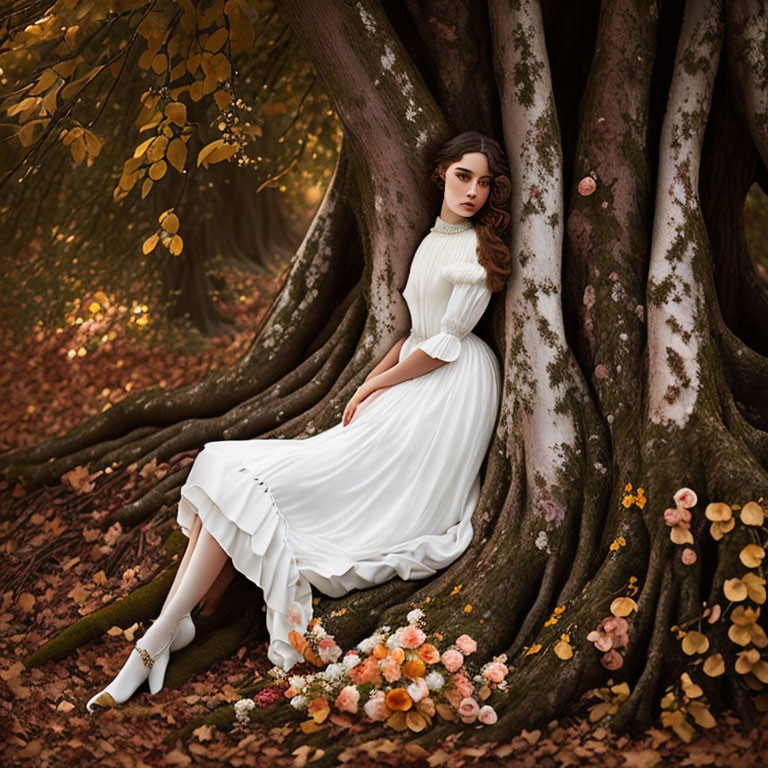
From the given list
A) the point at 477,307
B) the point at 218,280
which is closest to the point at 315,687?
the point at 477,307

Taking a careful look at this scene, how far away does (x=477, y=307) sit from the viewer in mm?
3668

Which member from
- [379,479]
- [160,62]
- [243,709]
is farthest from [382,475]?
[160,62]

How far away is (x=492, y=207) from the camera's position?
3672mm

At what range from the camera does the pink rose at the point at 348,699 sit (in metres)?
3.07

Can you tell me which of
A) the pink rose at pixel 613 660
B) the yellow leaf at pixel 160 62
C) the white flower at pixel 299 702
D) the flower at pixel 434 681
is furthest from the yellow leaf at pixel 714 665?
the yellow leaf at pixel 160 62

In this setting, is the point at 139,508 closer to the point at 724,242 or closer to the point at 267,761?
the point at 267,761

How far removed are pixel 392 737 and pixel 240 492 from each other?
3.50ft

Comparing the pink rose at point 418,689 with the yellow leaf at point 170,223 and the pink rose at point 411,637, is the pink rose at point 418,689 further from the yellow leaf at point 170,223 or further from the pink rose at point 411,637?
the yellow leaf at point 170,223

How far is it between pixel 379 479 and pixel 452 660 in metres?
0.81

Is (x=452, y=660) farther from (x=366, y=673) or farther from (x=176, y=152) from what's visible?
(x=176, y=152)

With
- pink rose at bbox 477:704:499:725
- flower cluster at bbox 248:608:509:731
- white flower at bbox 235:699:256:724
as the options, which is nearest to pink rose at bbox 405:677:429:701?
flower cluster at bbox 248:608:509:731

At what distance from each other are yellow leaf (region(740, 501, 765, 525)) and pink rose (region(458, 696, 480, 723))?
3.68 ft

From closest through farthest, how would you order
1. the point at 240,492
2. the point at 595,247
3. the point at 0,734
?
the point at 0,734 → the point at 240,492 → the point at 595,247

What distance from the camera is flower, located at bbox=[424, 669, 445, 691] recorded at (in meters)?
3.09
